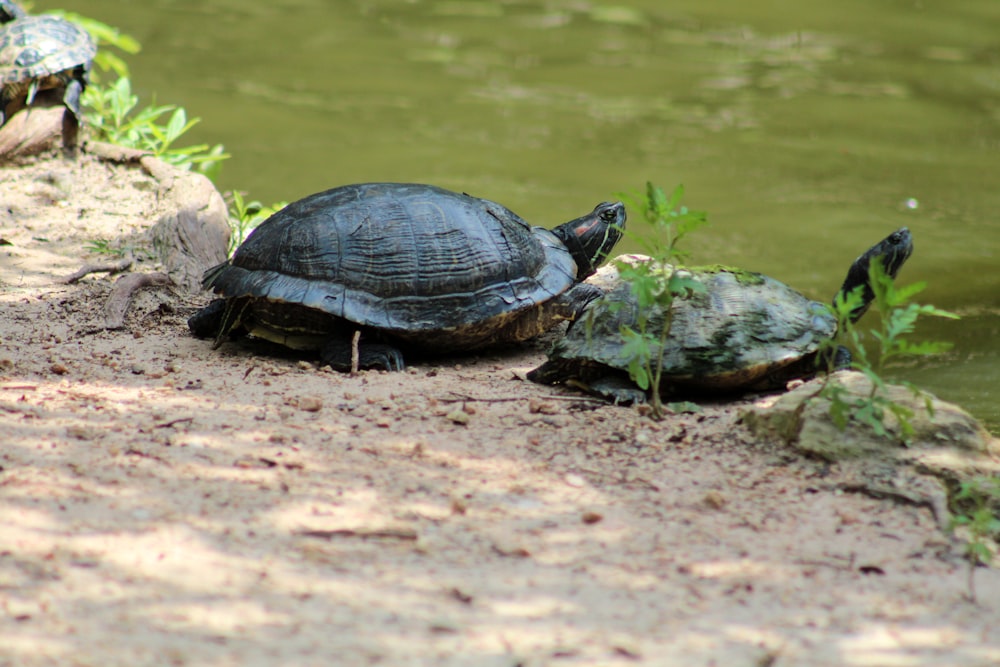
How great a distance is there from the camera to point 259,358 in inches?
177

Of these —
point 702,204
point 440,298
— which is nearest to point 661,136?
point 702,204

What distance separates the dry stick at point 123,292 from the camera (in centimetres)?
477

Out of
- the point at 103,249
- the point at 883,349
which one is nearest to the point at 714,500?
the point at 883,349

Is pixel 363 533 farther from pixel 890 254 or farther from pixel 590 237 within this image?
pixel 890 254

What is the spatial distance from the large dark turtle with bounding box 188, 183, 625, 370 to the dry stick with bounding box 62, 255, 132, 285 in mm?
856

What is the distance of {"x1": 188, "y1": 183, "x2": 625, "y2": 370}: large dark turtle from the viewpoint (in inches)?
171

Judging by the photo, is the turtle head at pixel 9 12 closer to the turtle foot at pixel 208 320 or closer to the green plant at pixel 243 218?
the green plant at pixel 243 218

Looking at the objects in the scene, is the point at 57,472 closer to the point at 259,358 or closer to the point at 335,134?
the point at 259,358

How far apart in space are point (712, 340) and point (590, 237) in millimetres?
1406

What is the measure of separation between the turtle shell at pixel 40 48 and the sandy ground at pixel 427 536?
12.7 ft

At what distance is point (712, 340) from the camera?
3.96 metres

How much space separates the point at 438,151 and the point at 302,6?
6.89 meters

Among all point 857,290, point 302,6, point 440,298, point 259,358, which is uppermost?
point 302,6

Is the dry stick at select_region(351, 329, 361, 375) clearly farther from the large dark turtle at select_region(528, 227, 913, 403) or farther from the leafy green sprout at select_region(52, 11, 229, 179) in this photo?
the leafy green sprout at select_region(52, 11, 229, 179)
